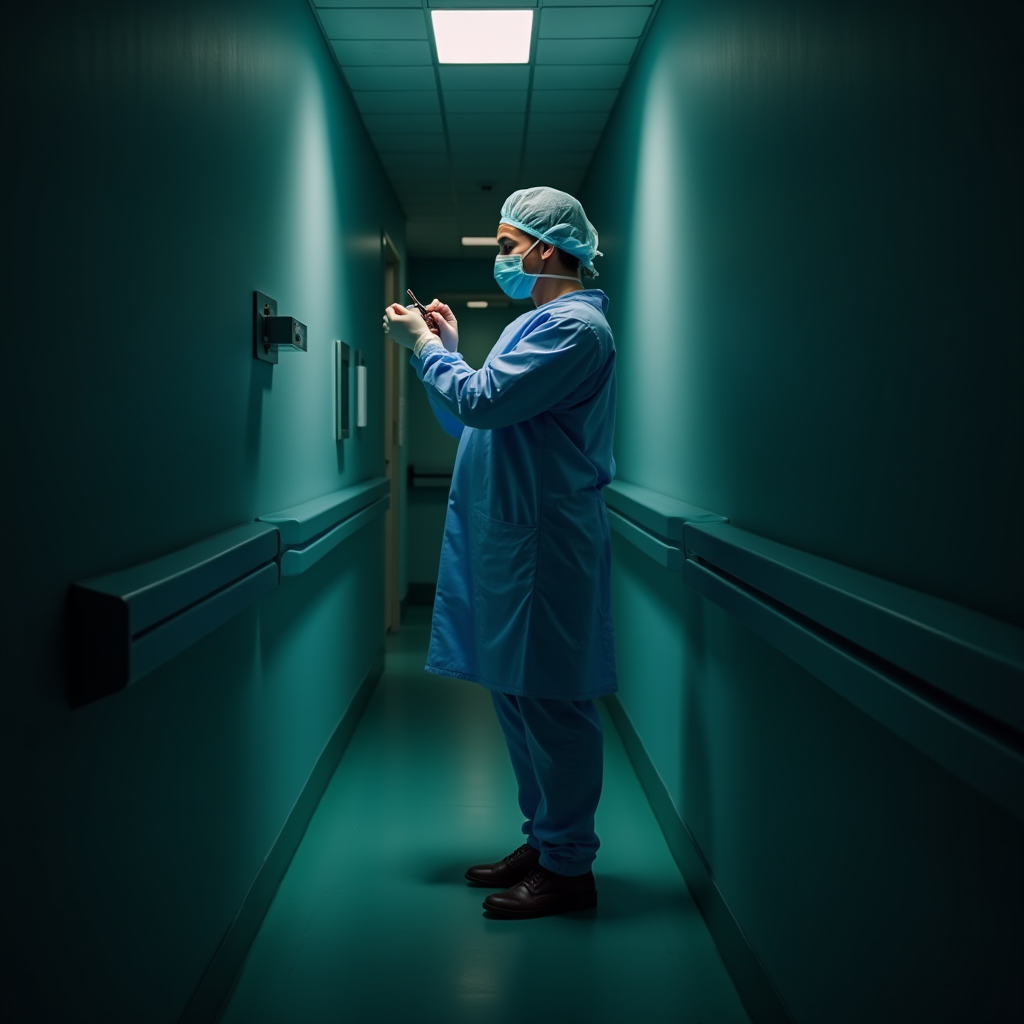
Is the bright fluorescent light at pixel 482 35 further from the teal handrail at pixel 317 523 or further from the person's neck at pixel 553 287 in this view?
the teal handrail at pixel 317 523

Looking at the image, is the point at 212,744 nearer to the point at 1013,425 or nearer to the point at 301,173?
the point at 1013,425

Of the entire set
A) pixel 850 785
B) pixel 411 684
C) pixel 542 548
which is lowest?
pixel 411 684

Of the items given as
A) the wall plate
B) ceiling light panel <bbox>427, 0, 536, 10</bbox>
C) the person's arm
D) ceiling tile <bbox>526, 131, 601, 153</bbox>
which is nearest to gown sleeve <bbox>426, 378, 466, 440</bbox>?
the person's arm

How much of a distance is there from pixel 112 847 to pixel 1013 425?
A: 4.50 ft

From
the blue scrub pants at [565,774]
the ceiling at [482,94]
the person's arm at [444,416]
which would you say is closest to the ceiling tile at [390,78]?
the ceiling at [482,94]

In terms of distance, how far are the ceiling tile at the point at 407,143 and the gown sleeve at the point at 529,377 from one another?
2.74 meters

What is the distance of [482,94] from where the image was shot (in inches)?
156

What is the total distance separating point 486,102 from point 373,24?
0.89 m

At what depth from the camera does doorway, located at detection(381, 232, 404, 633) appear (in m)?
5.99

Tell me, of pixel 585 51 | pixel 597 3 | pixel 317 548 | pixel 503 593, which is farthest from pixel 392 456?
pixel 503 593

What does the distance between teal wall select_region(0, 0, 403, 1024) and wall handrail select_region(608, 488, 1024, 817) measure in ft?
3.43

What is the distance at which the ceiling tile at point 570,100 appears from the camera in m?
3.91

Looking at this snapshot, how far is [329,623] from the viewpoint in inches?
133

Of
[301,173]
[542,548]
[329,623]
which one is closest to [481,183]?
[301,173]
